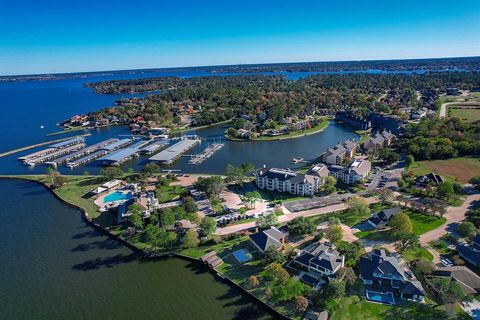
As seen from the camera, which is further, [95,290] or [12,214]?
[12,214]

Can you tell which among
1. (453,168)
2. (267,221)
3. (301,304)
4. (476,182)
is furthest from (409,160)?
(301,304)

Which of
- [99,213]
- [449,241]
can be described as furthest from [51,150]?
[449,241]

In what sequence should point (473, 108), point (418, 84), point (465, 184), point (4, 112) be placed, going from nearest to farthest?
point (465, 184) < point (473, 108) < point (4, 112) < point (418, 84)

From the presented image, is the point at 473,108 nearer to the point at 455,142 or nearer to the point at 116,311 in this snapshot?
the point at 455,142

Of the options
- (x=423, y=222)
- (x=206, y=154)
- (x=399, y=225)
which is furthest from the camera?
(x=206, y=154)

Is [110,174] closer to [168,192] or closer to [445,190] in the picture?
[168,192]

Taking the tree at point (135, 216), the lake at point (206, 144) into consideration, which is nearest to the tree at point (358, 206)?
the lake at point (206, 144)
